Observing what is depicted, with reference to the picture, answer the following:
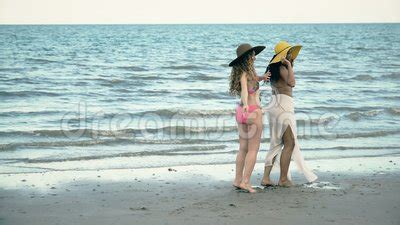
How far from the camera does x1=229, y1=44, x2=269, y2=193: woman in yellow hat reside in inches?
268

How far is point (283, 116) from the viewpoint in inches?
280

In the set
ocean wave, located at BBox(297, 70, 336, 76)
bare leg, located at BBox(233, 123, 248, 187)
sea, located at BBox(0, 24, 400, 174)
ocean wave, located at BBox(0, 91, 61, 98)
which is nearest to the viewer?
bare leg, located at BBox(233, 123, 248, 187)

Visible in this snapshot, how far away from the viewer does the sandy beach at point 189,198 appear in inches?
226

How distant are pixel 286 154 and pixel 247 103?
0.82m

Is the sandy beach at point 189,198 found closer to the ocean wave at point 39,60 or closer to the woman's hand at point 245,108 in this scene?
the woman's hand at point 245,108

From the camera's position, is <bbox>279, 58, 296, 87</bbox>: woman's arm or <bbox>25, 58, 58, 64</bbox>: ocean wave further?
<bbox>25, 58, 58, 64</bbox>: ocean wave

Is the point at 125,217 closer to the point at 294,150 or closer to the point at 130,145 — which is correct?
the point at 294,150

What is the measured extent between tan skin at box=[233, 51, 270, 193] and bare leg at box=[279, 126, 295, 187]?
37 cm

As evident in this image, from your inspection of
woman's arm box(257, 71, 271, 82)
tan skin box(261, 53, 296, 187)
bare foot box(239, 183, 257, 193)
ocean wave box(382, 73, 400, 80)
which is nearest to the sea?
ocean wave box(382, 73, 400, 80)

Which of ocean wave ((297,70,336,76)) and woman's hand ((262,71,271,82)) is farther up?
woman's hand ((262,71,271,82))

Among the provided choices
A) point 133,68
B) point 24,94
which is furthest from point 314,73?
point 24,94

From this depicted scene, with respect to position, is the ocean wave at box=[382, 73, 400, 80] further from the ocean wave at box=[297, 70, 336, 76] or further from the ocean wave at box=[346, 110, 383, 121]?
the ocean wave at box=[346, 110, 383, 121]

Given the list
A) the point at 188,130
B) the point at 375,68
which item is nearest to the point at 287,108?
the point at 188,130

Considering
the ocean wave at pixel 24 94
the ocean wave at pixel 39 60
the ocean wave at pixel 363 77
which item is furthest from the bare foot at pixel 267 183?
the ocean wave at pixel 39 60
